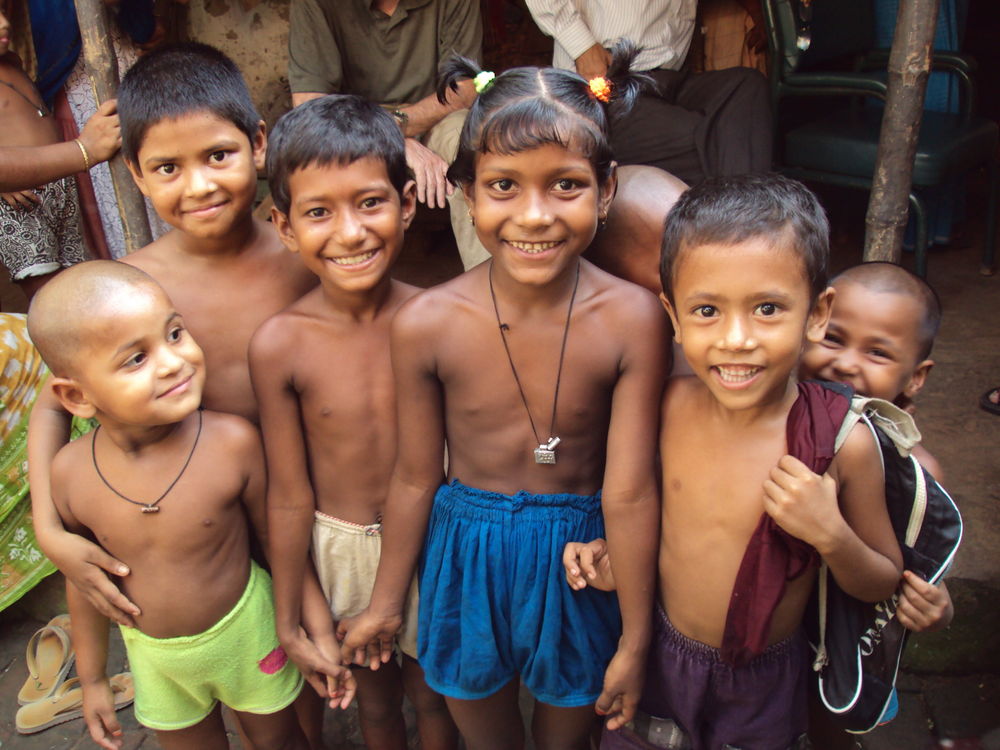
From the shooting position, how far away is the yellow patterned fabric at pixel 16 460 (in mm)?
2643

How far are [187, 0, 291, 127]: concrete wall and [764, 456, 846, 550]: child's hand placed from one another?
374cm

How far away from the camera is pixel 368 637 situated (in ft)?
6.05

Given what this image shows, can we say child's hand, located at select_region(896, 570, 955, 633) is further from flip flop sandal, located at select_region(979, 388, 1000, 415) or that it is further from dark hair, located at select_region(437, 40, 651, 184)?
flip flop sandal, located at select_region(979, 388, 1000, 415)

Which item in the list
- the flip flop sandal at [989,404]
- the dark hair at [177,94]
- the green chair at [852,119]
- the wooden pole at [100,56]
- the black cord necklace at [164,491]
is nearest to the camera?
the black cord necklace at [164,491]

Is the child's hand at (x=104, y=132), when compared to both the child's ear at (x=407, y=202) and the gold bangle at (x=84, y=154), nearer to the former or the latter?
the gold bangle at (x=84, y=154)

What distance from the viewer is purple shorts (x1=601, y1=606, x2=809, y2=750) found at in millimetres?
1642

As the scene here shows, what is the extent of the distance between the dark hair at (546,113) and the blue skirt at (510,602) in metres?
0.68

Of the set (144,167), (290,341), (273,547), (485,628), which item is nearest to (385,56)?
(144,167)

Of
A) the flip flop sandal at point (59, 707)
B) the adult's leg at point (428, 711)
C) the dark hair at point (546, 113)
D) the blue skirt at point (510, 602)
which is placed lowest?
the flip flop sandal at point (59, 707)

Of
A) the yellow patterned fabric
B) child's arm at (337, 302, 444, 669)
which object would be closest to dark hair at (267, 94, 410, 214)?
child's arm at (337, 302, 444, 669)

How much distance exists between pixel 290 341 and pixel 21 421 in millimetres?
1413

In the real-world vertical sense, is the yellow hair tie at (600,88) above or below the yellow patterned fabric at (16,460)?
above

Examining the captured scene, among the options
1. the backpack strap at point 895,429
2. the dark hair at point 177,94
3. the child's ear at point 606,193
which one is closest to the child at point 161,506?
the dark hair at point 177,94

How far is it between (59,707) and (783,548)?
7.22 feet
